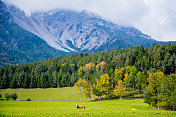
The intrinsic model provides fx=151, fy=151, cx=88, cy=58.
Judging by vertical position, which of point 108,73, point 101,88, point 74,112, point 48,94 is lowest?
point 48,94

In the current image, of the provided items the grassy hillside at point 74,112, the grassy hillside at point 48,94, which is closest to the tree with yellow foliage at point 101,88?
the grassy hillside at point 48,94

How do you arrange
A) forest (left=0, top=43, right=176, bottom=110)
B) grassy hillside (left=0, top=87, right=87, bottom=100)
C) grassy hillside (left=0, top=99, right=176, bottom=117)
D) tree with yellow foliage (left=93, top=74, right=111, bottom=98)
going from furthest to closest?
grassy hillside (left=0, top=87, right=87, bottom=100) → forest (left=0, top=43, right=176, bottom=110) → tree with yellow foliage (left=93, top=74, right=111, bottom=98) → grassy hillside (left=0, top=99, right=176, bottom=117)

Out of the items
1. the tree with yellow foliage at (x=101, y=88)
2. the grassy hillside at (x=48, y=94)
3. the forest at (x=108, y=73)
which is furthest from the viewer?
the grassy hillside at (x=48, y=94)

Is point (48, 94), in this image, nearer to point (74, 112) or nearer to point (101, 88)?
point (101, 88)

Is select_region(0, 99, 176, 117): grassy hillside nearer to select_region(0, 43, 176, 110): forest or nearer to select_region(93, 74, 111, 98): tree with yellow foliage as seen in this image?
select_region(0, 43, 176, 110): forest

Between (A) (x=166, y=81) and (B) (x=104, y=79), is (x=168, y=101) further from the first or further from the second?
(B) (x=104, y=79)

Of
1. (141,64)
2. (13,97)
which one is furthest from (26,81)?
(141,64)

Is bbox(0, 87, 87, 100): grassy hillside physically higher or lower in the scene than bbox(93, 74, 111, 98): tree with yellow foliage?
lower

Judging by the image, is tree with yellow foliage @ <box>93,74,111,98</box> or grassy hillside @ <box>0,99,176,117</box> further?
tree with yellow foliage @ <box>93,74,111,98</box>

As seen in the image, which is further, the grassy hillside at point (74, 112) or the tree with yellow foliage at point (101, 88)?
the tree with yellow foliage at point (101, 88)

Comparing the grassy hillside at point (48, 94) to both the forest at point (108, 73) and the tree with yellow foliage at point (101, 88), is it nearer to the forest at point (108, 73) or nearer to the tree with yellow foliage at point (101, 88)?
the forest at point (108, 73)

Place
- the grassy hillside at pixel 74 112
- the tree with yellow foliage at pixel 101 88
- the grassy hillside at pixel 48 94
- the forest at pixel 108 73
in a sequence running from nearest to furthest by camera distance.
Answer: the grassy hillside at pixel 74 112 → the tree with yellow foliage at pixel 101 88 → the forest at pixel 108 73 → the grassy hillside at pixel 48 94

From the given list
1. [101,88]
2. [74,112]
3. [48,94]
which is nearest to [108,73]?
[101,88]

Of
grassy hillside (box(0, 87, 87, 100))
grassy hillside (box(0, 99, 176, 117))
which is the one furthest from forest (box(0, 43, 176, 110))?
grassy hillside (box(0, 99, 176, 117))
